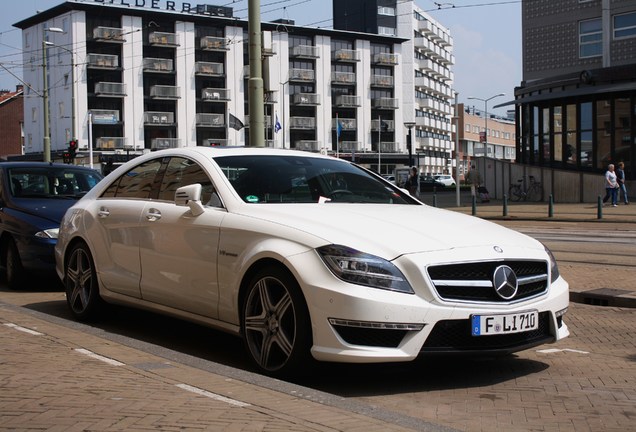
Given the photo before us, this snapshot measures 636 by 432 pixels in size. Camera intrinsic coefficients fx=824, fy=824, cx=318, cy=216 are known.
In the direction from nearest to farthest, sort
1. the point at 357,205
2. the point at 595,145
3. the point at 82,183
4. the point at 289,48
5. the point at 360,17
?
the point at 357,205, the point at 82,183, the point at 595,145, the point at 289,48, the point at 360,17

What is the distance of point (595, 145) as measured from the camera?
1359 inches

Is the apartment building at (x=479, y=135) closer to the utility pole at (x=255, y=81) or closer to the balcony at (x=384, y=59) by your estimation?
the balcony at (x=384, y=59)

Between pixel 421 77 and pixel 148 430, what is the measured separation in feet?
346

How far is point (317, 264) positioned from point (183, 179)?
1997mm

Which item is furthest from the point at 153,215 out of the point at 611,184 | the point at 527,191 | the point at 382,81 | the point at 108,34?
the point at 382,81

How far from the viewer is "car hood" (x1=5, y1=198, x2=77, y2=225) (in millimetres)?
10055

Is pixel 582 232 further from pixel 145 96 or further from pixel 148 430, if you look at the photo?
pixel 145 96

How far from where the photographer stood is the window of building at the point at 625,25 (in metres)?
36.5

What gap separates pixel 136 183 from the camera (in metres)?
7.08

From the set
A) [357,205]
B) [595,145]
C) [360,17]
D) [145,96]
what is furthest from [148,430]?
[360,17]

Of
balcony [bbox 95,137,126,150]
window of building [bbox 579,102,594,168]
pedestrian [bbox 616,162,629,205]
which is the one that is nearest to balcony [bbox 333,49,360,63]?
balcony [bbox 95,137,126,150]

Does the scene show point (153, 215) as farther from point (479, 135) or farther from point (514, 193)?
point (479, 135)

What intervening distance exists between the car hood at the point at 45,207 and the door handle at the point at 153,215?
150 inches

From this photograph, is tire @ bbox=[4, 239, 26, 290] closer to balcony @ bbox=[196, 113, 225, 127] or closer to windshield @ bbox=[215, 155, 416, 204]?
windshield @ bbox=[215, 155, 416, 204]
